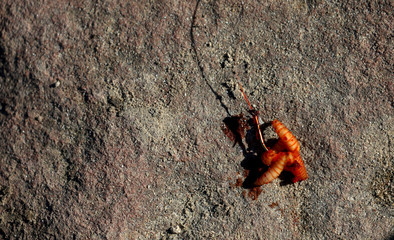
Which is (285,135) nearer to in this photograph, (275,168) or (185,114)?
(275,168)

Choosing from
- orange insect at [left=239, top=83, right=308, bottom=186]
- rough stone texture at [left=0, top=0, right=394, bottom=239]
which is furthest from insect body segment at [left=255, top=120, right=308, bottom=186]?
rough stone texture at [left=0, top=0, right=394, bottom=239]

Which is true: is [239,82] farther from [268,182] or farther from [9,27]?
[9,27]

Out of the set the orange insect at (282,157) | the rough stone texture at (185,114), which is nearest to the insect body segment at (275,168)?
the orange insect at (282,157)

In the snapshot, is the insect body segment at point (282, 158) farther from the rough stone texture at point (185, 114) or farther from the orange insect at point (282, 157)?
the rough stone texture at point (185, 114)

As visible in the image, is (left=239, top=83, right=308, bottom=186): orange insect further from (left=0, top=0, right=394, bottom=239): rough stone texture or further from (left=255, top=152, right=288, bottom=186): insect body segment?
(left=0, top=0, right=394, bottom=239): rough stone texture

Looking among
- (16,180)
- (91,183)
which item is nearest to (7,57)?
(16,180)
